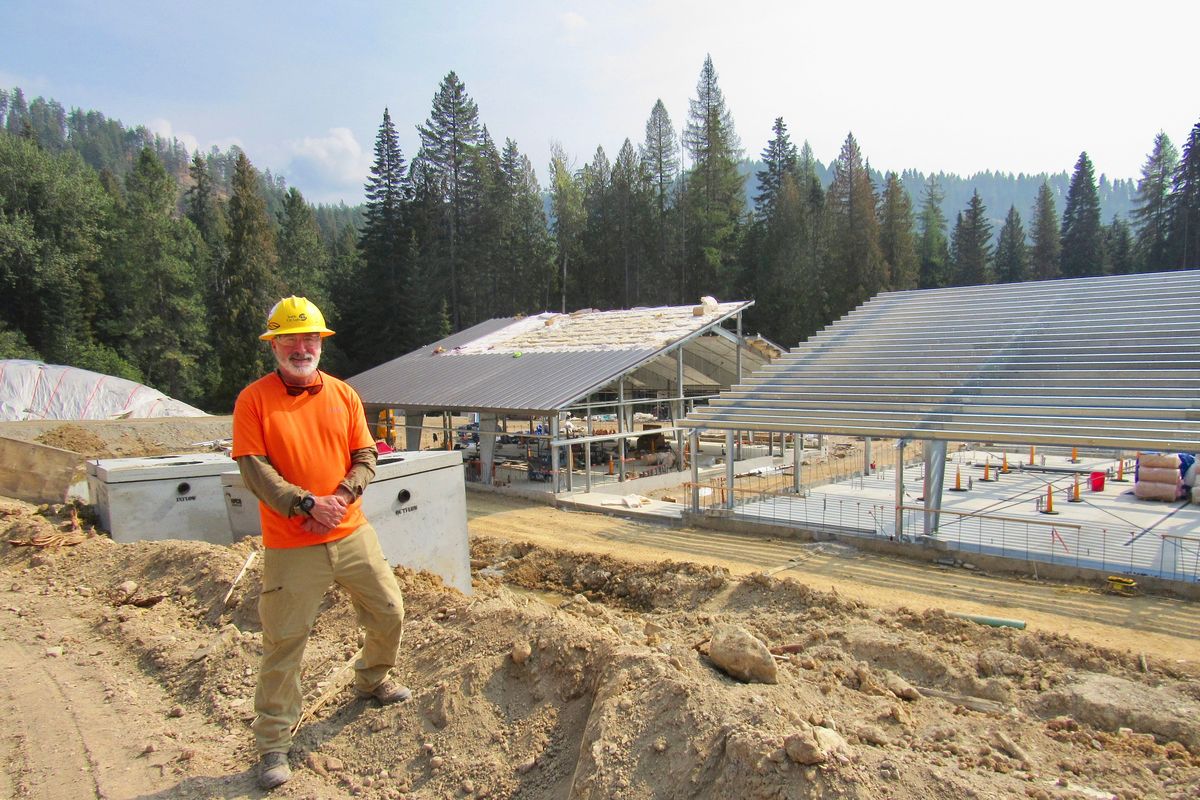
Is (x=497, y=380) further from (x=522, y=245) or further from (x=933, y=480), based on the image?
(x=522, y=245)

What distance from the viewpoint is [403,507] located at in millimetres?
7305

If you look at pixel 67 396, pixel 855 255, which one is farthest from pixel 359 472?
pixel 855 255

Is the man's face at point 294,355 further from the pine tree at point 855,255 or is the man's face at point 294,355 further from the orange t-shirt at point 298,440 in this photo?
the pine tree at point 855,255

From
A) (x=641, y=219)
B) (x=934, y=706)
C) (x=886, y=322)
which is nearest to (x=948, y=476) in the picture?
(x=886, y=322)

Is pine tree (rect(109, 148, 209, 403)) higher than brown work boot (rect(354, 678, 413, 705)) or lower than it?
higher

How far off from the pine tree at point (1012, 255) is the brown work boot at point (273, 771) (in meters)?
62.1

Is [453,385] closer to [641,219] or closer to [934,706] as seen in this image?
[934,706]

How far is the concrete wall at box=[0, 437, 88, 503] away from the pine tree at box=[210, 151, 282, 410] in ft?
93.8

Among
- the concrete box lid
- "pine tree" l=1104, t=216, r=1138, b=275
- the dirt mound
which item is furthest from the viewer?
"pine tree" l=1104, t=216, r=1138, b=275

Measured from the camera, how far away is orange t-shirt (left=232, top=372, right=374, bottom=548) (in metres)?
3.67

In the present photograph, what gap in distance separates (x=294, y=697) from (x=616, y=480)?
55.4 feet

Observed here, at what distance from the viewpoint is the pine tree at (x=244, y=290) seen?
39062 millimetres

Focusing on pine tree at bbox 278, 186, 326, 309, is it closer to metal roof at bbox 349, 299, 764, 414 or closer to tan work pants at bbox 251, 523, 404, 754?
metal roof at bbox 349, 299, 764, 414

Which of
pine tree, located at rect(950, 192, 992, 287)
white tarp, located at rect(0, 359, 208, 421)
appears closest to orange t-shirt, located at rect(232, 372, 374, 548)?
white tarp, located at rect(0, 359, 208, 421)
